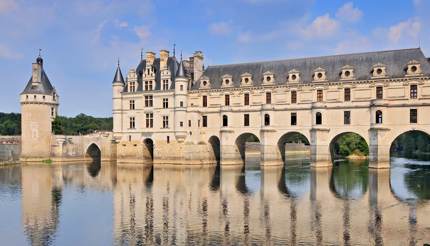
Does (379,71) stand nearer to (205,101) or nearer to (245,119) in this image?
(245,119)

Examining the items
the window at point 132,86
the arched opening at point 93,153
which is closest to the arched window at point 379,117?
the window at point 132,86

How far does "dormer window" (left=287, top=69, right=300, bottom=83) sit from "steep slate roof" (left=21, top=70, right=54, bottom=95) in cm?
3034

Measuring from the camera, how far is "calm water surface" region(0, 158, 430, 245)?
17.4 meters

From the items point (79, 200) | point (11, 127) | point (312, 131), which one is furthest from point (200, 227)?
point (11, 127)

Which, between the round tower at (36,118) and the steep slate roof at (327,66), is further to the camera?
the round tower at (36,118)

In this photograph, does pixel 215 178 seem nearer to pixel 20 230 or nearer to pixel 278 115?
pixel 278 115

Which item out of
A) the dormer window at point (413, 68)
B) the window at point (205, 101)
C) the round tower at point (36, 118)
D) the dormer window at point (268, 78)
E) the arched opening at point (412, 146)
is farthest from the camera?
the arched opening at point (412, 146)

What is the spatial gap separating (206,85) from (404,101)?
20.7 m

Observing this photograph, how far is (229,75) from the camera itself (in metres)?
49.4

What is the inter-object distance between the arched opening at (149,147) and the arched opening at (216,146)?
7803mm

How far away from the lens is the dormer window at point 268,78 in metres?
46.5

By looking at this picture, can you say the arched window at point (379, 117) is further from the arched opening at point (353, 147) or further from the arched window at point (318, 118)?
the arched opening at point (353, 147)

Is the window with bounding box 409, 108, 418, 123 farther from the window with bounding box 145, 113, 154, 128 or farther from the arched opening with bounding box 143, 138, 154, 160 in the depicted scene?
the arched opening with bounding box 143, 138, 154, 160

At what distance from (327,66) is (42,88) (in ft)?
113
